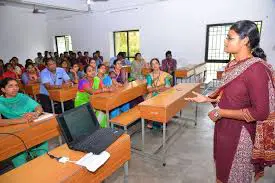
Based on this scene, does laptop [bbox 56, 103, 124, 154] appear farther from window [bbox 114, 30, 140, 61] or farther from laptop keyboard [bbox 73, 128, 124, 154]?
window [bbox 114, 30, 140, 61]

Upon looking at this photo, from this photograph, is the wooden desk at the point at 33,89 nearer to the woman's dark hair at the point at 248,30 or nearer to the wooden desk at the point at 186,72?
the wooden desk at the point at 186,72

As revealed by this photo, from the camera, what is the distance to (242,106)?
125 centimetres

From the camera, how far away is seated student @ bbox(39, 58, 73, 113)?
13.5 ft

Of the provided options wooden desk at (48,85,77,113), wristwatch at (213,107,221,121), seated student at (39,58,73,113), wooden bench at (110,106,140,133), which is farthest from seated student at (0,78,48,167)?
wristwatch at (213,107,221,121)

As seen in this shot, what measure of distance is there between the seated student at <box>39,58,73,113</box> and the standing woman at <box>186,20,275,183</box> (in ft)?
11.6

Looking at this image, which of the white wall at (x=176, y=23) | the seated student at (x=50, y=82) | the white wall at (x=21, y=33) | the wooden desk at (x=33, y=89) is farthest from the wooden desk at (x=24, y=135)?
the white wall at (x=21, y=33)

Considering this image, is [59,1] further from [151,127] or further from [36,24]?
[151,127]

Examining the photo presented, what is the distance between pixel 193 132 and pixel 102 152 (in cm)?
257

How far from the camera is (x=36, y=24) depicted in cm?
1050

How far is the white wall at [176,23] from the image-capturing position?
5.98 meters

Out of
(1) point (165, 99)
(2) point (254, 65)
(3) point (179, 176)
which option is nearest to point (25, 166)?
(2) point (254, 65)

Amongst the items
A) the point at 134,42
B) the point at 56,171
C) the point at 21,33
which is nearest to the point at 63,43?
the point at 21,33

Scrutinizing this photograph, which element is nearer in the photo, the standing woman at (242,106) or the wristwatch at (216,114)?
the standing woman at (242,106)

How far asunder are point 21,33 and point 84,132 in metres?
10.1
